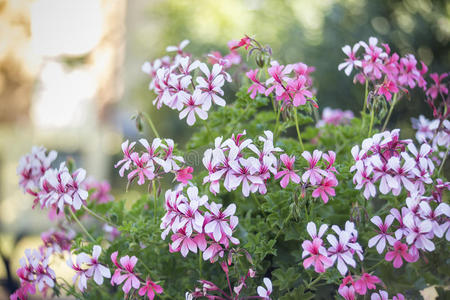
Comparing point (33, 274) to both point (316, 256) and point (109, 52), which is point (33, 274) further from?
point (109, 52)

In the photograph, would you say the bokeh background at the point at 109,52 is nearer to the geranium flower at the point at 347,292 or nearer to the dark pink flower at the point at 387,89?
the dark pink flower at the point at 387,89

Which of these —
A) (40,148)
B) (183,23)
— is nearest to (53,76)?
(183,23)

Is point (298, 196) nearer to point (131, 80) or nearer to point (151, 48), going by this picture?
point (151, 48)

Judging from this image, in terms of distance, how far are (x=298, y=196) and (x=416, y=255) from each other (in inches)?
7.5

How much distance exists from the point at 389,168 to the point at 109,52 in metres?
4.12

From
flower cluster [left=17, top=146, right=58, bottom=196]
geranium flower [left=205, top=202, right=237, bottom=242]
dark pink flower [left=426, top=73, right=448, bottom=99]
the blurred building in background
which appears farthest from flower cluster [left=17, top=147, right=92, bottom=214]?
the blurred building in background

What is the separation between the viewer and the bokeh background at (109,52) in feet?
9.47

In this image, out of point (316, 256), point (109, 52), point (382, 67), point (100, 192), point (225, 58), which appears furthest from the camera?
point (109, 52)

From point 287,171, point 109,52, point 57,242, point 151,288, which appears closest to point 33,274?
point 57,242

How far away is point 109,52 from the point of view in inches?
174

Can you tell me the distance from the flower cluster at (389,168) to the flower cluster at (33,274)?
539 millimetres

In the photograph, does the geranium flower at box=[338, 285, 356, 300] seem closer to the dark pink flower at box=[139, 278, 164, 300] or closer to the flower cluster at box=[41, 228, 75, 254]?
the dark pink flower at box=[139, 278, 164, 300]

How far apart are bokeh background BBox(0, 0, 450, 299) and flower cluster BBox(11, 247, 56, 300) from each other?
18.8 inches

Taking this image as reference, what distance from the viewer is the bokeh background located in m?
2.89
